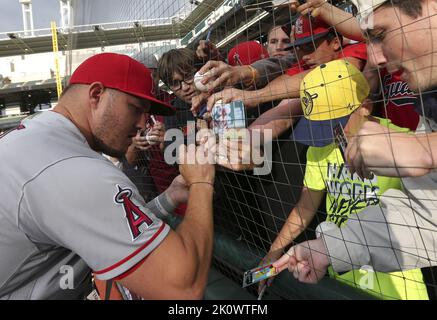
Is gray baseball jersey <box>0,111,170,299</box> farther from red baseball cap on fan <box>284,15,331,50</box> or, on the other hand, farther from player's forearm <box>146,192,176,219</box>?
red baseball cap on fan <box>284,15,331,50</box>

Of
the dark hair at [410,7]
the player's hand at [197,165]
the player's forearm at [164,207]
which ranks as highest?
the dark hair at [410,7]

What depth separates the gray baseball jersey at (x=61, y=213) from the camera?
2.37 feet

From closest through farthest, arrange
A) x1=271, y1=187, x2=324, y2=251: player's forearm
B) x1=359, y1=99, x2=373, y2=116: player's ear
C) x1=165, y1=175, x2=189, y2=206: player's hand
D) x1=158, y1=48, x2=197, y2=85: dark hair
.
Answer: x1=359, y1=99, x2=373, y2=116: player's ear
x1=271, y1=187, x2=324, y2=251: player's forearm
x1=165, y1=175, x2=189, y2=206: player's hand
x1=158, y1=48, x2=197, y2=85: dark hair

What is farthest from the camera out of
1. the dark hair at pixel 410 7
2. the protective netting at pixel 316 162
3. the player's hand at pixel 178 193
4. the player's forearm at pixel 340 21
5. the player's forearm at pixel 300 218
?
the player's hand at pixel 178 193

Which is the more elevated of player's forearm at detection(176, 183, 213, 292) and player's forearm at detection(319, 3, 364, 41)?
player's forearm at detection(319, 3, 364, 41)

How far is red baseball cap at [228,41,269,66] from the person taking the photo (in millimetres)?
1533

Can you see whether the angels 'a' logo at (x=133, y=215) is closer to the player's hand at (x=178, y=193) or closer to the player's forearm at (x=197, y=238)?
the player's forearm at (x=197, y=238)

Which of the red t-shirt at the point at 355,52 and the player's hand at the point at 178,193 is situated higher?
the red t-shirt at the point at 355,52

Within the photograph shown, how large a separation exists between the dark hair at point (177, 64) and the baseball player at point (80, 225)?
2.17 feet

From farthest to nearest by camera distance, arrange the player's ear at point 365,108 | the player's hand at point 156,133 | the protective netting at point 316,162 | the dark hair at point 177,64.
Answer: the player's hand at point 156,133 < the dark hair at point 177,64 < the player's ear at point 365,108 < the protective netting at point 316,162

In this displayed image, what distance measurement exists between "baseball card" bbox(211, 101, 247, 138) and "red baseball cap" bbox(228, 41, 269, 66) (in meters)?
0.41

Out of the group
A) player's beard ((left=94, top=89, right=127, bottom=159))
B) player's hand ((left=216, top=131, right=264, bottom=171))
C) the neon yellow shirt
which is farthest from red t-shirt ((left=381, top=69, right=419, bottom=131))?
player's beard ((left=94, top=89, right=127, bottom=159))

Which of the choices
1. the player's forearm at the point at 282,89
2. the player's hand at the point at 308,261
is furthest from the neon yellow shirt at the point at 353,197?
the player's forearm at the point at 282,89
